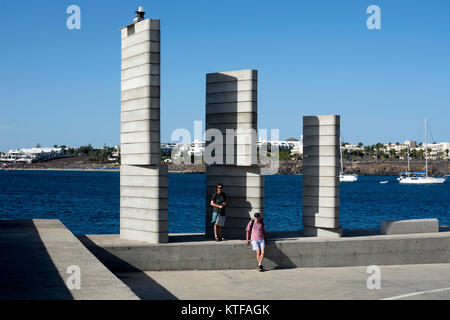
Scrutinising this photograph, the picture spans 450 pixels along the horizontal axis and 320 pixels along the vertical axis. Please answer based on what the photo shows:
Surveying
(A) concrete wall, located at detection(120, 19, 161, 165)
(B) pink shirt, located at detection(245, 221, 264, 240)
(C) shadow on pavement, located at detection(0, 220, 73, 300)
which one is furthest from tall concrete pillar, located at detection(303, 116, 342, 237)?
(C) shadow on pavement, located at detection(0, 220, 73, 300)

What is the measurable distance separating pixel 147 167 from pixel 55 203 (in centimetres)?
5798

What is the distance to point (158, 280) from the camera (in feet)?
48.6

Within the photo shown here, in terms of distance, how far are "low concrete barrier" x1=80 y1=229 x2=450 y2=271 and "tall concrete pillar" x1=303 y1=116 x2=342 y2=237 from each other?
64 cm

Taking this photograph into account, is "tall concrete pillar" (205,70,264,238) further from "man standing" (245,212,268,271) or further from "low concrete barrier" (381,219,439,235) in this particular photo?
"low concrete barrier" (381,219,439,235)

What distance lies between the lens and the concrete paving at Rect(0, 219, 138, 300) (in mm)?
9336

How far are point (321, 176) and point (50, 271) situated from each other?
991cm

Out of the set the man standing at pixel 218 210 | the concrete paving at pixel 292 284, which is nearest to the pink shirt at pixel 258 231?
the concrete paving at pixel 292 284

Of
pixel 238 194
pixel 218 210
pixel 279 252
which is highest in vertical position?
pixel 238 194

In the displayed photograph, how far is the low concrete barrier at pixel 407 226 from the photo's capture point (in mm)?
18797

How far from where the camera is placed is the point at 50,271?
36.0 ft

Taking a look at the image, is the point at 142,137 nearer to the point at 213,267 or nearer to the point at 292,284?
the point at 213,267

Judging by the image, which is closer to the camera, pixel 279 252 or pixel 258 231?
pixel 258 231

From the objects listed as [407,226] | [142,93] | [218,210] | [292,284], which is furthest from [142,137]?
[407,226]
